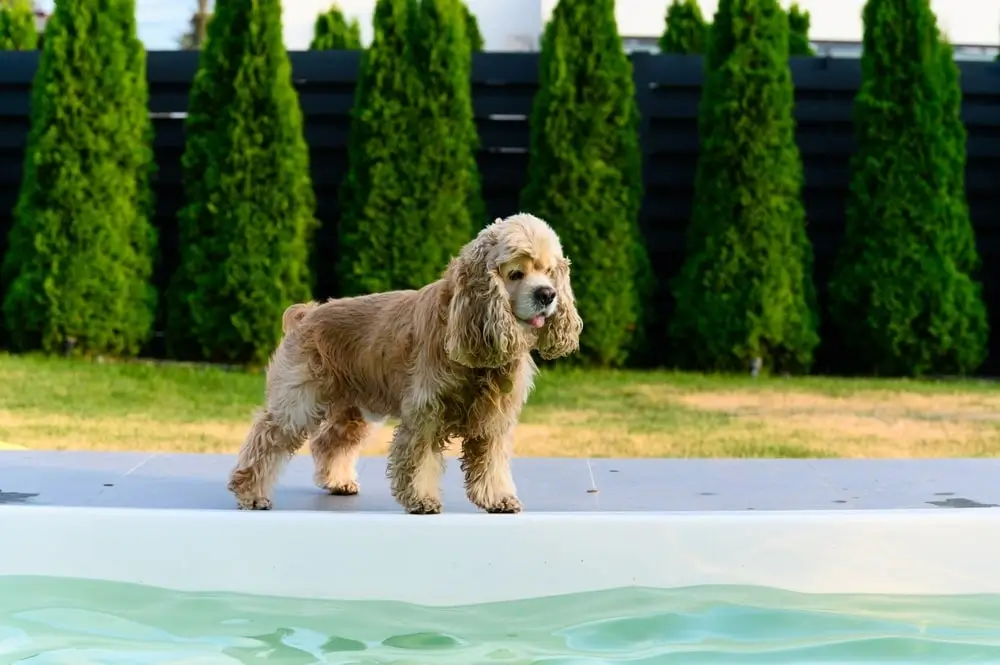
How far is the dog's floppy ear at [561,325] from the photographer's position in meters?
4.21

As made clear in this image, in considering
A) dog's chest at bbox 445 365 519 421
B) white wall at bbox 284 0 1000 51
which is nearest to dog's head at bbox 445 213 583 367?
dog's chest at bbox 445 365 519 421

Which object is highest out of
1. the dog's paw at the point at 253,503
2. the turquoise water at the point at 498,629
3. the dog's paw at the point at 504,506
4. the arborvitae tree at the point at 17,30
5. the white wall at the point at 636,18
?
the white wall at the point at 636,18

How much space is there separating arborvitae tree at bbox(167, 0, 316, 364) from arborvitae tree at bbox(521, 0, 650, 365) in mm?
2271

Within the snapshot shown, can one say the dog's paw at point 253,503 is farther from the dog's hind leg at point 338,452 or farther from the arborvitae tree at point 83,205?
the arborvitae tree at point 83,205

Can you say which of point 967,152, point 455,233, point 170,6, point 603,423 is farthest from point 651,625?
point 170,6

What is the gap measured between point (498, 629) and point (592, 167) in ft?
25.4

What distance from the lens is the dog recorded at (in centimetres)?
411

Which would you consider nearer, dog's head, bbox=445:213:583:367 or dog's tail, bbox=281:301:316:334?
dog's head, bbox=445:213:583:367

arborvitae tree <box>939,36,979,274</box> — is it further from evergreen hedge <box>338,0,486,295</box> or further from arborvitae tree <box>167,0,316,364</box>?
arborvitae tree <box>167,0,316,364</box>

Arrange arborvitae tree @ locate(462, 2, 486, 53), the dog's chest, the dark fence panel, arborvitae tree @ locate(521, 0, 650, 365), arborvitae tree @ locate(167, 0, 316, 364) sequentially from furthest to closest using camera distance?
arborvitae tree @ locate(462, 2, 486, 53)
the dark fence panel
arborvitae tree @ locate(521, 0, 650, 365)
arborvitae tree @ locate(167, 0, 316, 364)
the dog's chest

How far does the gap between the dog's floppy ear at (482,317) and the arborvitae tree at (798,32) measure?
1024cm

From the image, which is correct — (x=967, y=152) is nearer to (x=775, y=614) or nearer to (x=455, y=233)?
(x=455, y=233)

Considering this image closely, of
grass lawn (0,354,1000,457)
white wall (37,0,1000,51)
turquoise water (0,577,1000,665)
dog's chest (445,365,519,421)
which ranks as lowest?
grass lawn (0,354,1000,457)

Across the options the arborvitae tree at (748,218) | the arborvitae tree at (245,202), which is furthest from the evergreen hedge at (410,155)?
the arborvitae tree at (748,218)
